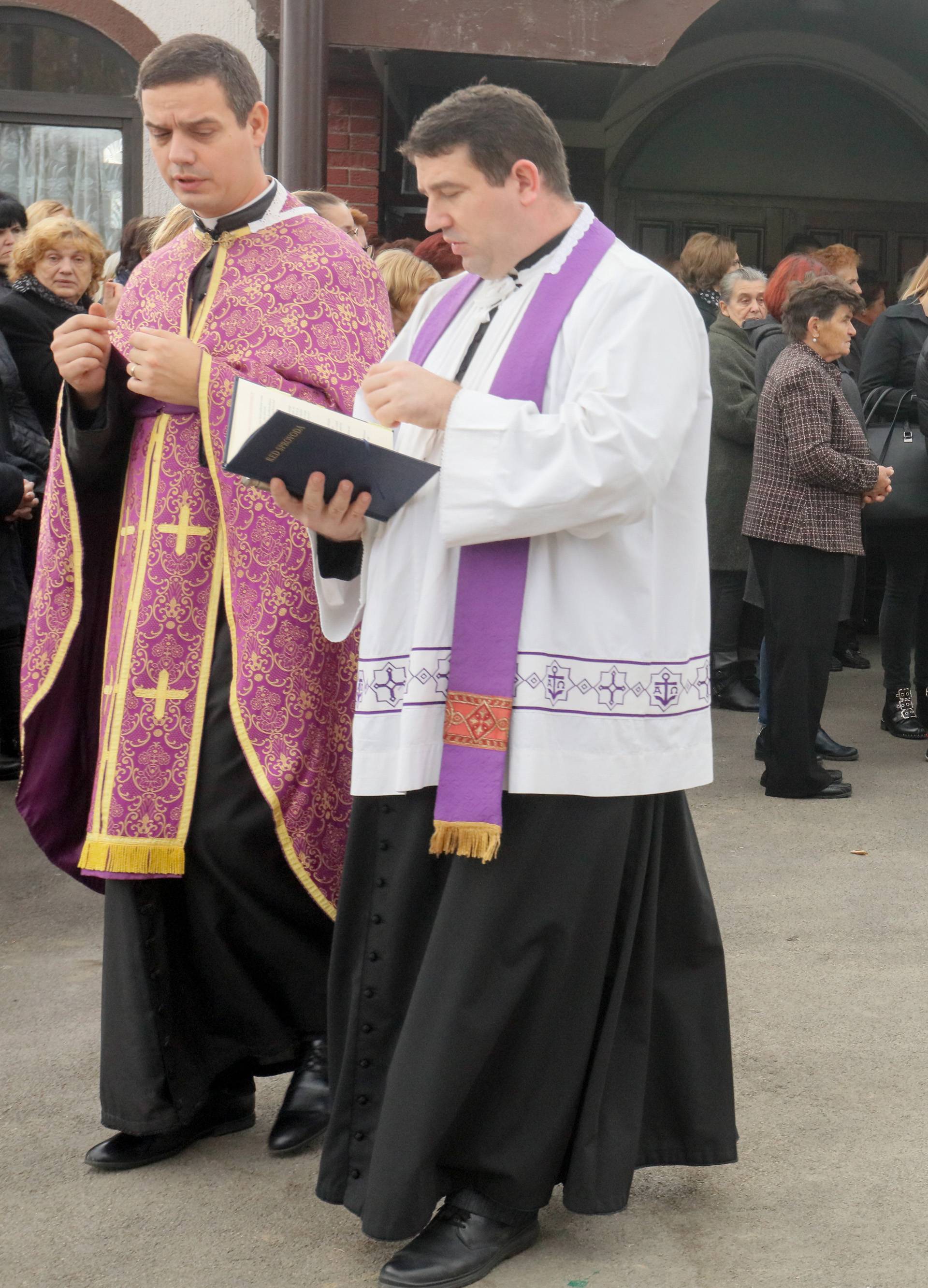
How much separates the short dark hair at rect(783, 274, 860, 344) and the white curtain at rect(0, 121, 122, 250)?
175 inches

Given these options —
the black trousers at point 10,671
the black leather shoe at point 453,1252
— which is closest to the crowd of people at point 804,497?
the black trousers at point 10,671

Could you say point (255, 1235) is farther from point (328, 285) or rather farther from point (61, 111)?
point (61, 111)

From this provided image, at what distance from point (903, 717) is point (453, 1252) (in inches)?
199

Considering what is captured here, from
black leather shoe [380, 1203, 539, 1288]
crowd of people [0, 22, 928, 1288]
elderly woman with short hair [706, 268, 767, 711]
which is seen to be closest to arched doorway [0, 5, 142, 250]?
elderly woman with short hair [706, 268, 767, 711]

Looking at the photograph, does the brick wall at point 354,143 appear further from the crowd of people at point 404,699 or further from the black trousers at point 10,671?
the crowd of people at point 404,699

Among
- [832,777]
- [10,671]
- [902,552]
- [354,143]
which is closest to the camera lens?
[10,671]

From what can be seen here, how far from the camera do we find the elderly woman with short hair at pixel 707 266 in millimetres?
Answer: 7934

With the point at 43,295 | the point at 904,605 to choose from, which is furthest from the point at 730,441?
the point at 43,295

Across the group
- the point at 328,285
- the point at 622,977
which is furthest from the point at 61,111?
the point at 622,977

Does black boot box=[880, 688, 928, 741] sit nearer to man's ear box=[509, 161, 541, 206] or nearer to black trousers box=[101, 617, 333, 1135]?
black trousers box=[101, 617, 333, 1135]

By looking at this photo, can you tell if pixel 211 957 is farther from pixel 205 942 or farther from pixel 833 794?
pixel 833 794

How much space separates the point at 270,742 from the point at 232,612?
26 cm

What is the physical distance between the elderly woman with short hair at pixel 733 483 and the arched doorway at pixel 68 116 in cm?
345

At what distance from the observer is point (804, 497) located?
20.1 feet
